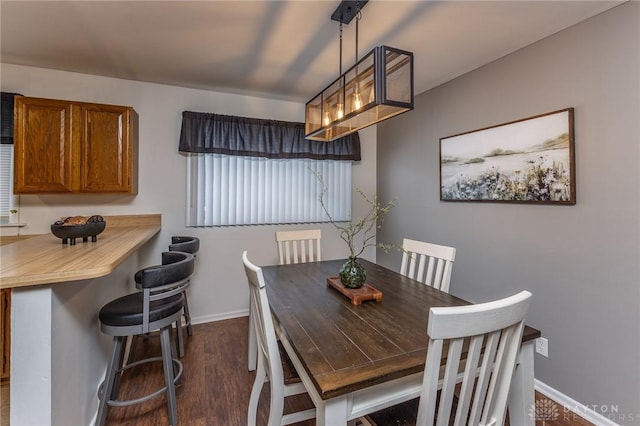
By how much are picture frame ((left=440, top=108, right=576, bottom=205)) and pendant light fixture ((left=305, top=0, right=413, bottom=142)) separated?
3.92ft

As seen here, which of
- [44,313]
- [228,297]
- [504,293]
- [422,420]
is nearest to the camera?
[422,420]

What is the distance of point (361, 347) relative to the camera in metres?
1.10

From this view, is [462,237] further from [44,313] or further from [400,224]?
[44,313]

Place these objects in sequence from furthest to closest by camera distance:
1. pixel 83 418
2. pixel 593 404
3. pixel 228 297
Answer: pixel 228 297 → pixel 593 404 → pixel 83 418

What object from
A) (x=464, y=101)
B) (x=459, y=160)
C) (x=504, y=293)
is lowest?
(x=504, y=293)

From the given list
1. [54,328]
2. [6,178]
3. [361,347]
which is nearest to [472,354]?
[361,347]

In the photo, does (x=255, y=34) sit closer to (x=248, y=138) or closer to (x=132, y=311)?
(x=248, y=138)

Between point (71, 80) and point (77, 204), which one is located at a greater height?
point (71, 80)

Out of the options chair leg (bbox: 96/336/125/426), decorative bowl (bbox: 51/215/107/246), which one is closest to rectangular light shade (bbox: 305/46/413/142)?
decorative bowl (bbox: 51/215/107/246)

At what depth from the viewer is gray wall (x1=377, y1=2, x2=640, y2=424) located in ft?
5.34

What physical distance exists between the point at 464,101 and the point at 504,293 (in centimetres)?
173

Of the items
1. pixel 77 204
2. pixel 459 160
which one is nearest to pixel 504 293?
pixel 459 160

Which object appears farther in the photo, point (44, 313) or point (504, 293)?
point (504, 293)

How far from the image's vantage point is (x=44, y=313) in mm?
1206
